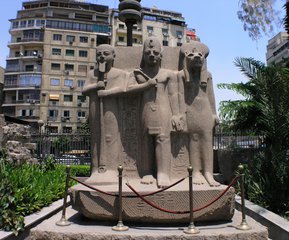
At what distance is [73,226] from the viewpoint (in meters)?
4.83

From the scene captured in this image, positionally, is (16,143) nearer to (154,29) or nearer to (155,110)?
(155,110)

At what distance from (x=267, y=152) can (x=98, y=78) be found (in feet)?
18.4

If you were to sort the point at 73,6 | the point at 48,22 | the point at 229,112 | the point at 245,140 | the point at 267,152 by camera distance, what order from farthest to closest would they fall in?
the point at 73,6, the point at 48,22, the point at 245,140, the point at 229,112, the point at 267,152

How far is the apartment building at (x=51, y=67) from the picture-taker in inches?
1950

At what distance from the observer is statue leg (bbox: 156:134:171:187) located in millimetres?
5328

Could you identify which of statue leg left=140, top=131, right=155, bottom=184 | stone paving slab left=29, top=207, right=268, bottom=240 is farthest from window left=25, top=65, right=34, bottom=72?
stone paving slab left=29, top=207, right=268, bottom=240

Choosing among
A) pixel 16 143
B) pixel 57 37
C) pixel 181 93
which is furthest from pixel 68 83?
pixel 181 93

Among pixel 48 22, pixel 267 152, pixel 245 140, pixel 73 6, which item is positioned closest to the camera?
pixel 267 152

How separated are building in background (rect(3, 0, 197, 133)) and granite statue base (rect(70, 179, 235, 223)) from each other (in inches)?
1720

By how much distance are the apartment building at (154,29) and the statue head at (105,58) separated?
5113 cm

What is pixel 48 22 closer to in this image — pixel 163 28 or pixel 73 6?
pixel 73 6

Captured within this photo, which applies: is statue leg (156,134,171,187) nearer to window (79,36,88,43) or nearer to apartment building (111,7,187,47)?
window (79,36,88,43)

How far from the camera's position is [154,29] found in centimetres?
5894

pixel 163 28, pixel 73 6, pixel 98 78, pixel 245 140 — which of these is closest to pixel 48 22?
pixel 73 6
